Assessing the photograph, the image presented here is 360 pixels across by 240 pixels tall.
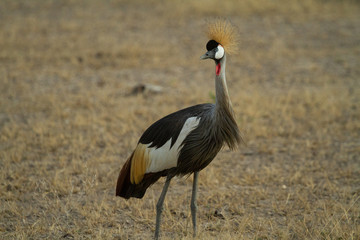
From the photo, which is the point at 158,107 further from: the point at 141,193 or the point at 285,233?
the point at 285,233

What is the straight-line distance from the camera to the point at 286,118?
7301 millimetres

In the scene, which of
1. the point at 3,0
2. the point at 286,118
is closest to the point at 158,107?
the point at 286,118

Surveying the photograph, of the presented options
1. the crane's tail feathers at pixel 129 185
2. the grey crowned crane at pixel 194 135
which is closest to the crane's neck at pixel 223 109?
the grey crowned crane at pixel 194 135

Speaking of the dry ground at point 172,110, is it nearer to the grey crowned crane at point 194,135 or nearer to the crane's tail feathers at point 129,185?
the crane's tail feathers at point 129,185

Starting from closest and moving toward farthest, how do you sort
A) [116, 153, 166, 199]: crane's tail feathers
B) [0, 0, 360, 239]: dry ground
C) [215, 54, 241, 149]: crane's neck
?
1. [215, 54, 241, 149]: crane's neck
2. [116, 153, 166, 199]: crane's tail feathers
3. [0, 0, 360, 239]: dry ground

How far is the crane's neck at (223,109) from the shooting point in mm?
3797

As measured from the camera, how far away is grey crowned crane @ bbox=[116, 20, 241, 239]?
383 cm

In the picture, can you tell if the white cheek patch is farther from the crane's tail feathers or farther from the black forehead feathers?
the crane's tail feathers

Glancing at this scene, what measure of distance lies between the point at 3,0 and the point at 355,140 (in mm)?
12288

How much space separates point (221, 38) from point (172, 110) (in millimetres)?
3757

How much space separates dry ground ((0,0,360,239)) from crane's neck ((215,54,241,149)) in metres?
0.93

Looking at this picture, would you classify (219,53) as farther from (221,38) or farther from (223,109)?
(223,109)

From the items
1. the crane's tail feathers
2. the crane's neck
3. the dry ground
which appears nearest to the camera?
the crane's neck

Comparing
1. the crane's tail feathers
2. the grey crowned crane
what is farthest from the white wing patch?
the crane's tail feathers
